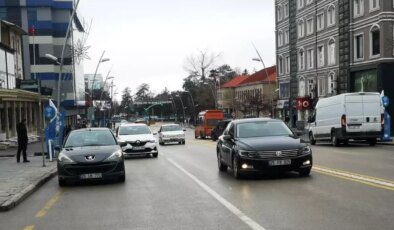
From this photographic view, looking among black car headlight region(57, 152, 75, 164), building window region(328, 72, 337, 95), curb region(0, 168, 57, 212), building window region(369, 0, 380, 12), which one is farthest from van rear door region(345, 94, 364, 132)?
building window region(328, 72, 337, 95)

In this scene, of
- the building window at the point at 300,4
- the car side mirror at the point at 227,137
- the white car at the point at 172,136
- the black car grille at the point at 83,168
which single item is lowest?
the white car at the point at 172,136

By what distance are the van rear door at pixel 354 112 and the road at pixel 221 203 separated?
1249cm

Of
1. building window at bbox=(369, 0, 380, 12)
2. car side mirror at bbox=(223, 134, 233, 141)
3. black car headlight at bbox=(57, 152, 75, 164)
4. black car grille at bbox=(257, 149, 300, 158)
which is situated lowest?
black car headlight at bbox=(57, 152, 75, 164)

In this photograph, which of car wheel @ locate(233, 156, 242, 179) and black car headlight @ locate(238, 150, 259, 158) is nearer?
black car headlight @ locate(238, 150, 259, 158)

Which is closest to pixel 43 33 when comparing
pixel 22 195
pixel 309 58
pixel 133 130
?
pixel 309 58

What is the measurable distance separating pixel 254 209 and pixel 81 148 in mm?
6892

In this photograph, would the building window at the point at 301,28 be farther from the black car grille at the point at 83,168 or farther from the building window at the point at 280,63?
the black car grille at the point at 83,168

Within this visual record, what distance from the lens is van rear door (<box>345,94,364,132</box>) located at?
90.2ft

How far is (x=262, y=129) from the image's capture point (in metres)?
15.0

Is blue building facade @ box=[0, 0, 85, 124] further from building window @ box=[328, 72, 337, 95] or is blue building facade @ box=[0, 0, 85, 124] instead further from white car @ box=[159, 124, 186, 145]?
white car @ box=[159, 124, 186, 145]

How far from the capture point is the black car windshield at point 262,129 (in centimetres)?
1478

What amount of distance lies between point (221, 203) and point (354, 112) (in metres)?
18.9

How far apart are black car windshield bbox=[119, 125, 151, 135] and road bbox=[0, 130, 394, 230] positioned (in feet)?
34.4

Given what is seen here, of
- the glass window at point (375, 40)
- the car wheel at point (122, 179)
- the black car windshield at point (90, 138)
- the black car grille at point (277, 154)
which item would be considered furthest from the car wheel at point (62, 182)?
the glass window at point (375, 40)
